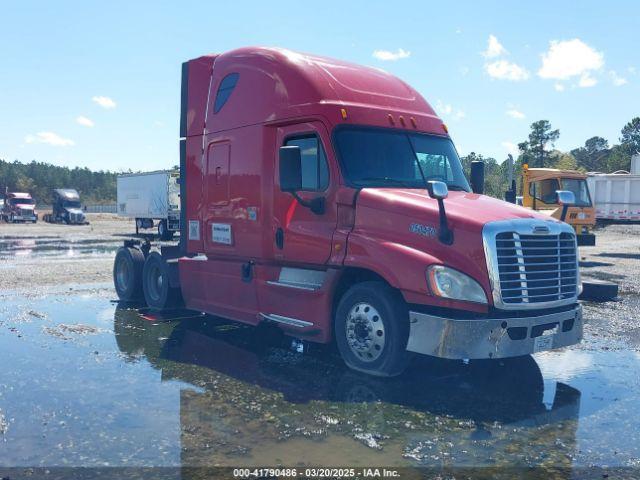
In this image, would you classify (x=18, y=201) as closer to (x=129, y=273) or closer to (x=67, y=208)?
(x=67, y=208)

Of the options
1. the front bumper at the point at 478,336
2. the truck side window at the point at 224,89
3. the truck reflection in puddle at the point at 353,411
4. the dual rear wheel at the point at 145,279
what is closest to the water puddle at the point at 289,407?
the truck reflection in puddle at the point at 353,411

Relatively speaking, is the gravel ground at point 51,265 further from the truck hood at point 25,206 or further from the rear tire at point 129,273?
the truck hood at point 25,206

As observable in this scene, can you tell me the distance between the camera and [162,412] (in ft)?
17.6

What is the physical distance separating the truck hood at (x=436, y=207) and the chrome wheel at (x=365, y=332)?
Result: 1.07 meters

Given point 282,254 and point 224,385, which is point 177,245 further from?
point 224,385

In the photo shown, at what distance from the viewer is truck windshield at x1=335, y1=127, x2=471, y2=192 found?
6832mm

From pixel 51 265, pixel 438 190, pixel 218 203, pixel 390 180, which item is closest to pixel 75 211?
pixel 51 265

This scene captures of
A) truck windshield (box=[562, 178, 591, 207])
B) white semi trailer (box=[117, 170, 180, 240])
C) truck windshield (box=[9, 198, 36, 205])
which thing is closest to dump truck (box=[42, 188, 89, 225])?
truck windshield (box=[9, 198, 36, 205])

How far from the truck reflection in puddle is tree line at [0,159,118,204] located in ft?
412

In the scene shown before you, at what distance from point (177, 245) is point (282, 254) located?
3.34 m

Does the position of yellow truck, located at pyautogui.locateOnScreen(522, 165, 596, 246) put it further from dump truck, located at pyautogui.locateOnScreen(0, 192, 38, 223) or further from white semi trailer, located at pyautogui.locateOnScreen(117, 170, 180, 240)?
dump truck, located at pyautogui.locateOnScreen(0, 192, 38, 223)

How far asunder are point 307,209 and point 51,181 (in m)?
145

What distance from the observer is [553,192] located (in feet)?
64.3

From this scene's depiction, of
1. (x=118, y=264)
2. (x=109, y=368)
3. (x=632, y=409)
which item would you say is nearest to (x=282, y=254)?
(x=109, y=368)
